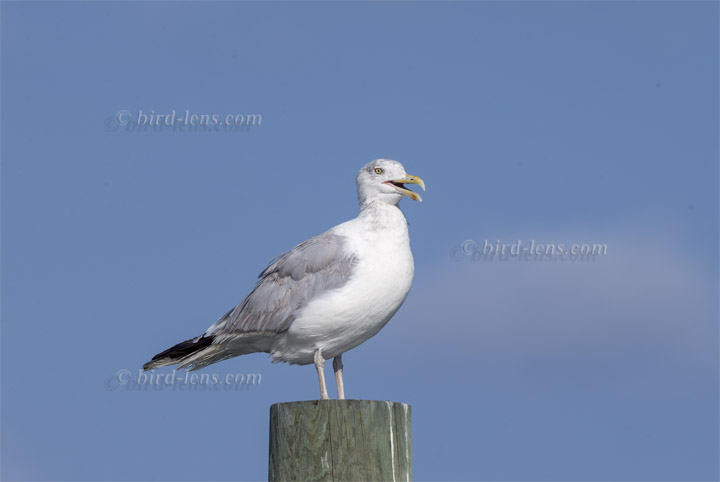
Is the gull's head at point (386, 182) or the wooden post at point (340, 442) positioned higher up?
the gull's head at point (386, 182)

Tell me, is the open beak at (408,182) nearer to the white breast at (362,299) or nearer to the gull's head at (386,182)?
the gull's head at (386,182)

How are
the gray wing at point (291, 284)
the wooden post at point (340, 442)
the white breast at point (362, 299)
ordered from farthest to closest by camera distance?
1. the gray wing at point (291, 284)
2. the white breast at point (362, 299)
3. the wooden post at point (340, 442)

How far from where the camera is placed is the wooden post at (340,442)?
Result: 7547mm

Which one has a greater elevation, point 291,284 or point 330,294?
point 291,284

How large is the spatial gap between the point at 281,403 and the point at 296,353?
282cm

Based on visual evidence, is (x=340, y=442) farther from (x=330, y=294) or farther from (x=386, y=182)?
(x=386, y=182)

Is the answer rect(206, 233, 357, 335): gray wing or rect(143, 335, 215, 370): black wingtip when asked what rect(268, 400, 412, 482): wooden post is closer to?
rect(206, 233, 357, 335): gray wing

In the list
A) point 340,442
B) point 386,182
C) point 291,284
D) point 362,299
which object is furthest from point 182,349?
point 340,442

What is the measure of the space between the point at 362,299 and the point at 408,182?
169cm

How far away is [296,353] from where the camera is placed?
1081 cm

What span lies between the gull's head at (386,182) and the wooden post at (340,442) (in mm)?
3721

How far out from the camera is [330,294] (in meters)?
10.5

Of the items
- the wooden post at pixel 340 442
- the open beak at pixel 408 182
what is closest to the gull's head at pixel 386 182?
the open beak at pixel 408 182

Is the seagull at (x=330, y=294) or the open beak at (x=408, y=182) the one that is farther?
the open beak at (x=408, y=182)
